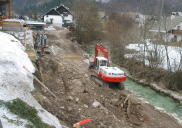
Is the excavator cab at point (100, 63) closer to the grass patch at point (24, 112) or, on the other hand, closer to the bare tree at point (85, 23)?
the grass patch at point (24, 112)

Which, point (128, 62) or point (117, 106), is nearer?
point (117, 106)

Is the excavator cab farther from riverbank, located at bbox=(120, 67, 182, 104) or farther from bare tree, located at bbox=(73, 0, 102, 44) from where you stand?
bare tree, located at bbox=(73, 0, 102, 44)

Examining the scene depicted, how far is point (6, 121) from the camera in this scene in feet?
14.7

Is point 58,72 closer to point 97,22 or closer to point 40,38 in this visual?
point 40,38

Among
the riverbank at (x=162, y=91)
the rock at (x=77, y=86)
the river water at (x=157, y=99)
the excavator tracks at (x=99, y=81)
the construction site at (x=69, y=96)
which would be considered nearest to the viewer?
the construction site at (x=69, y=96)

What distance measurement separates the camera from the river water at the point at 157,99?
12.6 m

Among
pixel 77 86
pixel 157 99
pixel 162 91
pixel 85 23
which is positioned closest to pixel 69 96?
pixel 77 86

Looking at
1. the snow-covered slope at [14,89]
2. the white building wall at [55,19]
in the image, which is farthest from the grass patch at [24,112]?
the white building wall at [55,19]

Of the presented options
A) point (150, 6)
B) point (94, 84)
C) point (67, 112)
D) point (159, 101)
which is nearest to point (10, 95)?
point (67, 112)

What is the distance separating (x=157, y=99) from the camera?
14586 millimetres

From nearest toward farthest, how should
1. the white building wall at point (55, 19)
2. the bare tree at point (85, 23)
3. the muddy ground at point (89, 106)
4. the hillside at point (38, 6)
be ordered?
the muddy ground at point (89, 106) → the bare tree at point (85, 23) → the white building wall at point (55, 19) → the hillside at point (38, 6)

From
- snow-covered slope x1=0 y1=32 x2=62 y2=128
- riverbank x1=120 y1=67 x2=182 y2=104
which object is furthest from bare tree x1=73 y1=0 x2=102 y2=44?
snow-covered slope x1=0 y1=32 x2=62 y2=128

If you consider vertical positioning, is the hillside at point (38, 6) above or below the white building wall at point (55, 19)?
above

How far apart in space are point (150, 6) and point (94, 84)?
11.7 metres
